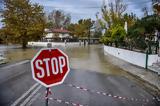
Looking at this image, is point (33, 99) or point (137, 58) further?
point (137, 58)

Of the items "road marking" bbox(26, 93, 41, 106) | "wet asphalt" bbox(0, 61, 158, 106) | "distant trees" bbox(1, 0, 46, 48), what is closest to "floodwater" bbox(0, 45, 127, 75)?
"wet asphalt" bbox(0, 61, 158, 106)

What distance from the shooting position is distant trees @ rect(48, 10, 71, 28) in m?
146

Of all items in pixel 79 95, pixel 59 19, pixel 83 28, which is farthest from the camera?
pixel 59 19

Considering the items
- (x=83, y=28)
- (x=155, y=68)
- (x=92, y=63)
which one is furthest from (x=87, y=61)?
(x=83, y=28)

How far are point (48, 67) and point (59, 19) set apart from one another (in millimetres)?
145115

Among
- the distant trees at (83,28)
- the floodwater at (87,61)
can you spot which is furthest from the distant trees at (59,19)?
the floodwater at (87,61)

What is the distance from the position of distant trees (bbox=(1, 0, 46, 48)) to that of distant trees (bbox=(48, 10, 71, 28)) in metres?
73.2

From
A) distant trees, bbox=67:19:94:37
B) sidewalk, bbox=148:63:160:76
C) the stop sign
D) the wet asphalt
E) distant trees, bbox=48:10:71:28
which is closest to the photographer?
the stop sign

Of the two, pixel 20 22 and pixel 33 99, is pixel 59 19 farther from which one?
pixel 33 99

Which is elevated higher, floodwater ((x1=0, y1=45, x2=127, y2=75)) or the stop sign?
the stop sign

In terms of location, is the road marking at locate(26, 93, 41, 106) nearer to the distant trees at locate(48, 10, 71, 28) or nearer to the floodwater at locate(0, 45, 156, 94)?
the floodwater at locate(0, 45, 156, 94)

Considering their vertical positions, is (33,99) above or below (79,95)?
above

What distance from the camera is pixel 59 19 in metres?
151

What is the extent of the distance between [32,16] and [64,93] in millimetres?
59159
